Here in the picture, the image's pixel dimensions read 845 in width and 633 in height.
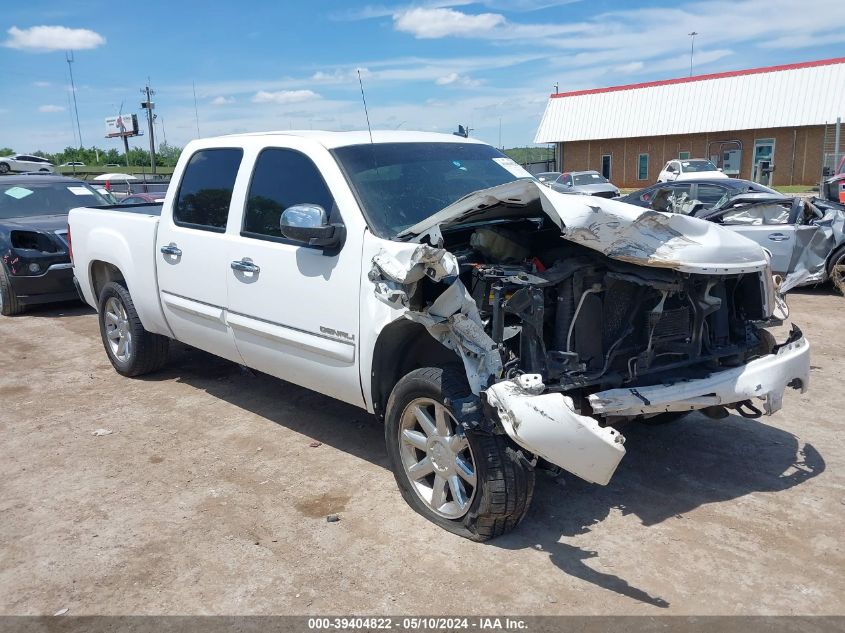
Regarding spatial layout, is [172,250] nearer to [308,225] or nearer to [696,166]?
[308,225]

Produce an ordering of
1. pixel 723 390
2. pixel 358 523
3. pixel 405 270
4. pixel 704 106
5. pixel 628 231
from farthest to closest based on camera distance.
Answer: pixel 704 106 < pixel 358 523 < pixel 723 390 < pixel 405 270 < pixel 628 231

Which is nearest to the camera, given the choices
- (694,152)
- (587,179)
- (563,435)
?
(563,435)

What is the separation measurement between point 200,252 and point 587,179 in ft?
71.1

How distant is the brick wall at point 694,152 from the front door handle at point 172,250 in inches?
1362

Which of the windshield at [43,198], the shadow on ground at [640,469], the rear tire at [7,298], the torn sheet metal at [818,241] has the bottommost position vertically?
the shadow on ground at [640,469]

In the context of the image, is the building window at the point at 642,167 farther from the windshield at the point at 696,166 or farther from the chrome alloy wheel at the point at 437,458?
the chrome alloy wheel at the point at 437,458

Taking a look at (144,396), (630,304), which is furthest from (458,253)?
(144,396)

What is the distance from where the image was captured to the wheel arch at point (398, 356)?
A: 3861 millimetres

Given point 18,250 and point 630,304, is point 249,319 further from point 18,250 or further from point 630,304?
point 18,250

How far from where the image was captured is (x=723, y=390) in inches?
140

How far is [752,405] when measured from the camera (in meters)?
3.95

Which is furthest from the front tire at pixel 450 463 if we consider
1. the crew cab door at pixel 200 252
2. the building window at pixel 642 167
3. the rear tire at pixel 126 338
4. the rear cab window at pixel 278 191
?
the building window at pixel 642 167

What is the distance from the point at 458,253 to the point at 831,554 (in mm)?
2287

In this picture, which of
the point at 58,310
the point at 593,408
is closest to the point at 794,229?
the point at 593,408
